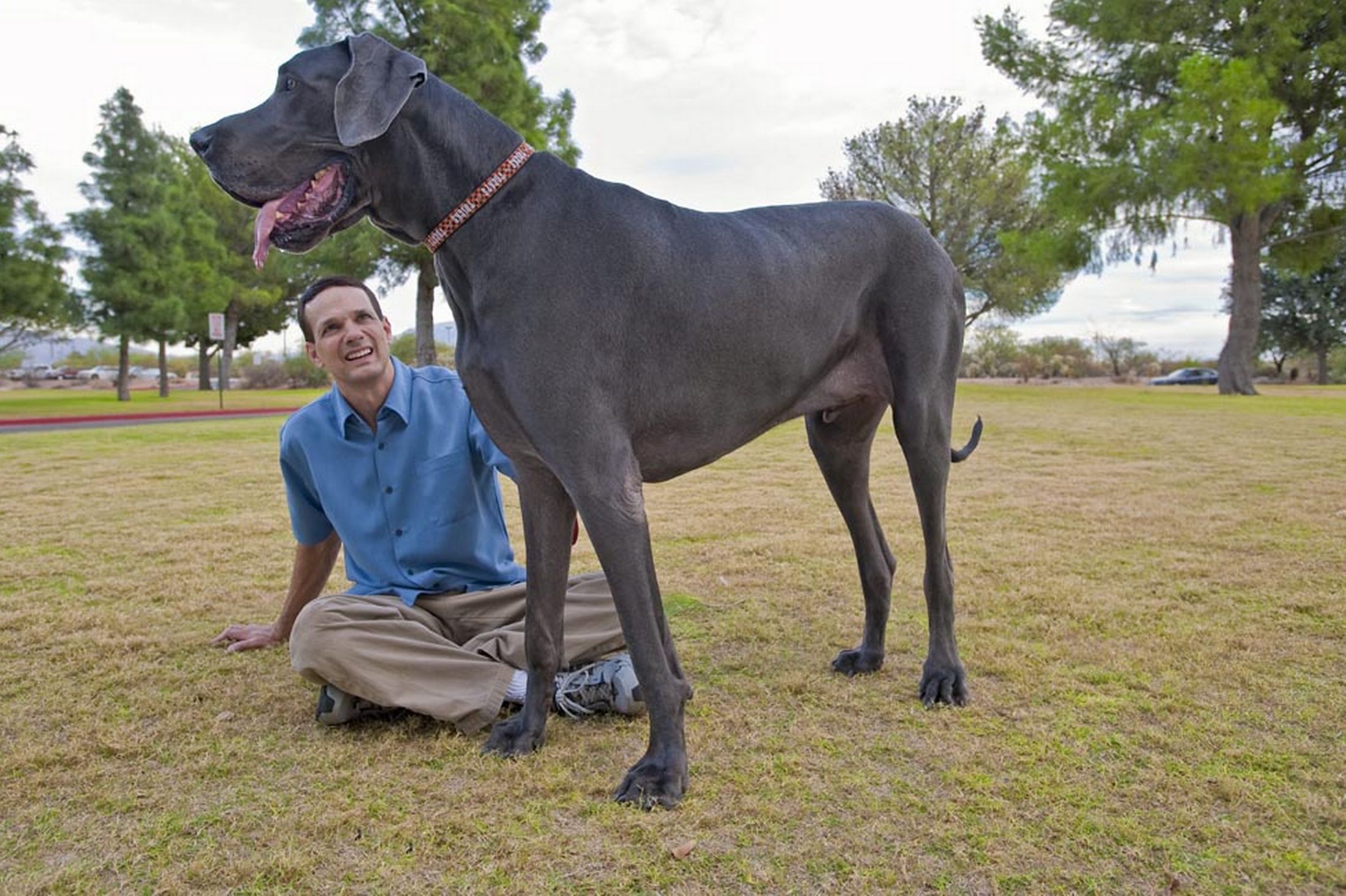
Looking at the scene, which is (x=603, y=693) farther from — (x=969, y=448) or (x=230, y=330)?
(x=230, y=330)

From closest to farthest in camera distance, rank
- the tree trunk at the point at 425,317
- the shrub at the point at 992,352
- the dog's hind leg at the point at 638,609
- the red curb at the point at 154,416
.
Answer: the dog's hind leg at the point at 638,609
the red curb at the point at 154,416
the tree trunk at the point at 425,317
the shrub at the point at 992,352

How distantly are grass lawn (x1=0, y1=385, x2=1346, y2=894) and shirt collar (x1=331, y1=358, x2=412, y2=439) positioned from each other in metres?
1.03

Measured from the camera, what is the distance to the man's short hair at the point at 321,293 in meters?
3.28

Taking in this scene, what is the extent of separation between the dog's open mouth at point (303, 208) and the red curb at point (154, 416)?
1815cm

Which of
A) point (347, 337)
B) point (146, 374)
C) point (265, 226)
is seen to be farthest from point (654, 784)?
point (146, 374)

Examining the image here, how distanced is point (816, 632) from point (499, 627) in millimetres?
1409

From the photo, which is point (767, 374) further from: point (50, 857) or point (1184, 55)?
point (1184, 55)

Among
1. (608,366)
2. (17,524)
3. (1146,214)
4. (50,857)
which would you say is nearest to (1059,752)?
(608,366)

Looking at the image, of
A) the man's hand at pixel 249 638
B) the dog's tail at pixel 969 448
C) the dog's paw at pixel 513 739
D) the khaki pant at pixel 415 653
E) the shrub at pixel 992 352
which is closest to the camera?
the dog's paw at pixel 513 739

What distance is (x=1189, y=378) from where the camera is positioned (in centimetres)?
4191

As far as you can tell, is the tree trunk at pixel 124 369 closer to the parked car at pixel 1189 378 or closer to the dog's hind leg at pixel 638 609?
the dog's hind leg at pixel 638 609

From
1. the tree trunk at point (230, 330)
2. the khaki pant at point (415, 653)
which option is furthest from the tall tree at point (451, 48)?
the khaki pant at point (415, 653)

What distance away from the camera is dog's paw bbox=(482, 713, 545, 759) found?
264 cm

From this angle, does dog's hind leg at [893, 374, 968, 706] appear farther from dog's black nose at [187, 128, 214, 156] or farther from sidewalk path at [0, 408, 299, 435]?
sidewalk path at [0, 408, 299, 435]
